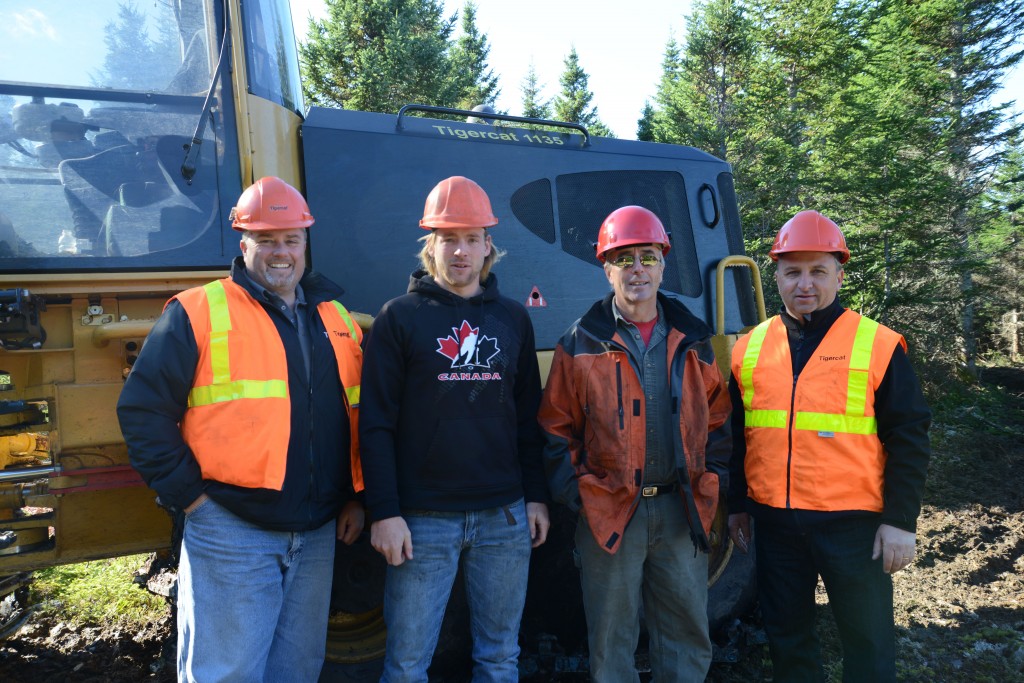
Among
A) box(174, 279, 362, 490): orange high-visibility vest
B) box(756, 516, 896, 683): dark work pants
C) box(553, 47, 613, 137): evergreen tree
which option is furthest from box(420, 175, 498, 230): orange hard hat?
box(553, 47, 613, 137): evergreen tree

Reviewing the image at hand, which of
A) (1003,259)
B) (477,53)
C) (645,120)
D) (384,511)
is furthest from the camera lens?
(645,120)

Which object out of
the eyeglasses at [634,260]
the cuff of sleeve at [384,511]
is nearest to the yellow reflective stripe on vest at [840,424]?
the eyeglasses at [634,260]

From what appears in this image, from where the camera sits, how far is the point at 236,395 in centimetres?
219

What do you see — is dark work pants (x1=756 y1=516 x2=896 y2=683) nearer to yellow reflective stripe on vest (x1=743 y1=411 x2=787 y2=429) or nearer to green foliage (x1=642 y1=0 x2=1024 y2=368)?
yellow reflective stripe on vest (x1=743 y1=411 x2=787 y2=429)

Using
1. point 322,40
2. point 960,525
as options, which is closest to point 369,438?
point 960,525

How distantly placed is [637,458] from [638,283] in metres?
0.62

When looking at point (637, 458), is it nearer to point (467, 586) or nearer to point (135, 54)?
point (467, 586)

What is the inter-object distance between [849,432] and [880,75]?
580 inches

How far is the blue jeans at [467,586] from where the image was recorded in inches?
92.4

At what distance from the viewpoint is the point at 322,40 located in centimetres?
1731

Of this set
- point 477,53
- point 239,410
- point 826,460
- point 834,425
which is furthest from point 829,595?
point 477,53

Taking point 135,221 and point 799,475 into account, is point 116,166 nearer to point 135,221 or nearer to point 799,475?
point 135,221

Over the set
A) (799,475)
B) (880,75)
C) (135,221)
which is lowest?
(799,475)

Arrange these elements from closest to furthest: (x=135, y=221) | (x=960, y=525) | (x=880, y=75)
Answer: (x=135, y=221) < (x=960, y=525) < (x=880, y=75)
